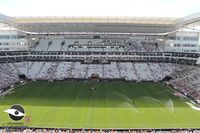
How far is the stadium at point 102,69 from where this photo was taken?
170 feet

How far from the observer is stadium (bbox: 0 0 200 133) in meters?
51.8

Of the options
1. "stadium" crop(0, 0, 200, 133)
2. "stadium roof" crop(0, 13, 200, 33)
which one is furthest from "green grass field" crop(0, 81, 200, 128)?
"stadium roof" crop(0, 13, 200, 33)

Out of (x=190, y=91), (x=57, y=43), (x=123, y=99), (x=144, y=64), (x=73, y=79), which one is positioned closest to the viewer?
(x=123, y=99)

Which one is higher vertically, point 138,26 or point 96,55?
point 138,26

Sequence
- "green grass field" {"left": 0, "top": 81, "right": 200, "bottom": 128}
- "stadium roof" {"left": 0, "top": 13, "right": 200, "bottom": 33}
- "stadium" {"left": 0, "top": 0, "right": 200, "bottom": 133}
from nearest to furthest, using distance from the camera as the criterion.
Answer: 1. "green grass field" {"left": 0, "top": 81, "right": 200, "bottom": 128}
2. "stadium" {"left": 0, "top": 0, "right": 200, "bottom": 133}
3. "stadium roof" {"left": 0, "top": 13, "right": 200, "bottom": 33}

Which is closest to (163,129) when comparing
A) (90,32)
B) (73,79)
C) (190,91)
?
(190,91)

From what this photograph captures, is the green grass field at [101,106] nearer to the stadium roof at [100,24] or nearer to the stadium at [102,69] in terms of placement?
the stadium at [102,69]

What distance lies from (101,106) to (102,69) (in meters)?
39.0

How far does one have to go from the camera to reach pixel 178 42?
321ft

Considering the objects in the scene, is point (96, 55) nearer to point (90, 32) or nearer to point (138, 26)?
point (90, 32)

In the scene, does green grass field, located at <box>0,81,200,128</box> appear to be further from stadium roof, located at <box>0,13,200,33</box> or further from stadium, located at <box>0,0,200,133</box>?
stadium roof, located at <box>0,13,200,33</box>

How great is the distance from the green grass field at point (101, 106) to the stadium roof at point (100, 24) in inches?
703

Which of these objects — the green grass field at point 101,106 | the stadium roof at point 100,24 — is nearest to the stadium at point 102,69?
the stadium roof at point 100,24

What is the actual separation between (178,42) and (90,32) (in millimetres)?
24462
